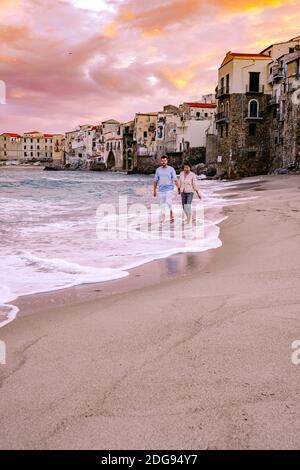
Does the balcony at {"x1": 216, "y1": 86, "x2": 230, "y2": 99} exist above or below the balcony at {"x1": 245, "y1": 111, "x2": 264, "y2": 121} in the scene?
above

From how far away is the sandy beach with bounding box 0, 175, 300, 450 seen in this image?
2316 millimetres

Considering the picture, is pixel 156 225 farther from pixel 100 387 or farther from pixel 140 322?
pixel 100 387

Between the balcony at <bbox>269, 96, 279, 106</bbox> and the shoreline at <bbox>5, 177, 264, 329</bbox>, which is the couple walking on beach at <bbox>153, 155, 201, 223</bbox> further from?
the balcony at <bbox>269, 96, 279, 106</bbox>

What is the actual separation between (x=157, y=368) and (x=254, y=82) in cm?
4431

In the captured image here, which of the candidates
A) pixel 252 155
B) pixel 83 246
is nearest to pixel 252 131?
pixel 252 155

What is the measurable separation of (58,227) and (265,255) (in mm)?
6655

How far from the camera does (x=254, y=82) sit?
141 ft

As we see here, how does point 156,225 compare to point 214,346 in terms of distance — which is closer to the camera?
point 214,346

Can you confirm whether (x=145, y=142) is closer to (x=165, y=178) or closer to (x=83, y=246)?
(x=165, y=178)

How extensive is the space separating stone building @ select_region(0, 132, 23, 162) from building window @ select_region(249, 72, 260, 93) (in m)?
143

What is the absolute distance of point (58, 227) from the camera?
11.9 m

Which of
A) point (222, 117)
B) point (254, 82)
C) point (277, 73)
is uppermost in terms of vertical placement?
point (277, 73)

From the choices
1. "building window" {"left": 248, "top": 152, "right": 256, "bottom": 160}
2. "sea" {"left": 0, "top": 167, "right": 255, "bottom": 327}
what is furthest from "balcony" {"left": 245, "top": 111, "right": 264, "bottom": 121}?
"sea" {"left": 0, "top": 167, "right": 255, "bottom": 327}
